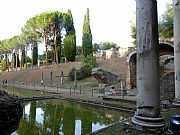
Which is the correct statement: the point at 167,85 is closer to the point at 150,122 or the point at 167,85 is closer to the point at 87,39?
the point at 150,122

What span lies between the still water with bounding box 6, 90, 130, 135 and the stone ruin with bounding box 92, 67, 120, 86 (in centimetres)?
1025

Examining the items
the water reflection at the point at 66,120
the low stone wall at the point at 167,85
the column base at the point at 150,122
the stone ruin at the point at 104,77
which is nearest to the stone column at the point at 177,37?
the column base at the point at 150,122

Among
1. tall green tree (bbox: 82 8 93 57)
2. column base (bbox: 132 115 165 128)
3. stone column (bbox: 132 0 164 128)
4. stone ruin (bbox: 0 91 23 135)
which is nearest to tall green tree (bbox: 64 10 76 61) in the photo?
tall green tree (bbox: 82 8 93 57)

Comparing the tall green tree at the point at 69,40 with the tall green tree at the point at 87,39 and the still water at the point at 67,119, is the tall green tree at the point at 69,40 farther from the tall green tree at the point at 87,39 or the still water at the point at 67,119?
the still water at the point at 67,119

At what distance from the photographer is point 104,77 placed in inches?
1064

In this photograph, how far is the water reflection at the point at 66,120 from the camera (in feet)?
32.7

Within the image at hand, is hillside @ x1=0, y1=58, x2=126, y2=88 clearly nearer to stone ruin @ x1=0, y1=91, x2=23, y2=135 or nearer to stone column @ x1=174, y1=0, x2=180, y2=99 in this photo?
stone column @ x1=174, y1=0, x2=180, y2=99

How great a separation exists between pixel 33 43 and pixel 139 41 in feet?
163

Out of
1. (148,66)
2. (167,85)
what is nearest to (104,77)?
(167,85)

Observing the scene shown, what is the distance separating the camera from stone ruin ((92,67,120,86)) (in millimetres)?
26516

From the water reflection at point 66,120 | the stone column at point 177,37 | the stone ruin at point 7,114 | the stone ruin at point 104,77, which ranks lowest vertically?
the water reflection at point 66,120

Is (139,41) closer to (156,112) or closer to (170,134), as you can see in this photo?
(156,112)

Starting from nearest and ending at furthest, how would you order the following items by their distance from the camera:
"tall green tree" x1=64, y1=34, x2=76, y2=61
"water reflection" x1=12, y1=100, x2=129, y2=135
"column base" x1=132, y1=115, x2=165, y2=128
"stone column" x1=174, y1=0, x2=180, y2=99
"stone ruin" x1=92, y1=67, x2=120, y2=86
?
1. "column base" x1=132, y1=115, x2=165, y2=128
2. "stone column" x1=174, y1=0, x2=180, y2=99
3. "water reflection" x1=12, y1=100, x2=129, y2=135
4. "stone ruin" x1=92, y1=67, x2=120, y2=86
5. "tall green tree" x1=64, y1=34, x2=76, y2=61

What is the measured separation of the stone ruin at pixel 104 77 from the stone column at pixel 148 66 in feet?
69.8
